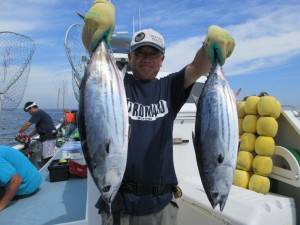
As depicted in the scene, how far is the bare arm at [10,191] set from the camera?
4.30m

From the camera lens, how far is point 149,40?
94.5 inches

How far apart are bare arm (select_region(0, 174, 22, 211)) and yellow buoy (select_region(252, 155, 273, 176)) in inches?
134

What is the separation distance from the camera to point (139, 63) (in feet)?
8.18

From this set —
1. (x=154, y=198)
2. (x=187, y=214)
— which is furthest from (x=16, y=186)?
(x=154, y=198)

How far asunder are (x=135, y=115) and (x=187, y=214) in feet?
7.52

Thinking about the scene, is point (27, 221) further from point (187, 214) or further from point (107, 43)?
point (107, 43)

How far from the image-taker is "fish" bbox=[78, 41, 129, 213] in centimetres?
172

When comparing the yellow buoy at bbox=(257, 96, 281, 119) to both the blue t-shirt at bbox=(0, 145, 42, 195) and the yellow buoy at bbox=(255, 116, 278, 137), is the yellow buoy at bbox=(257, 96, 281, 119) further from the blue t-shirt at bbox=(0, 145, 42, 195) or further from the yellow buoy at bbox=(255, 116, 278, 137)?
the blue t-shirt at bbox=(0, 145, 42, 195)

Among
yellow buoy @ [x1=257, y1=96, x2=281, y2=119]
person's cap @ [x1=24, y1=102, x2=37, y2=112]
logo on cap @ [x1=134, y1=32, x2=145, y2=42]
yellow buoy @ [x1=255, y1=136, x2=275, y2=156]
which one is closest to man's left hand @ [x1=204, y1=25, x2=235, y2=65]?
logo on cap @ [x1=134, y1=32, x2=145, y2=42]

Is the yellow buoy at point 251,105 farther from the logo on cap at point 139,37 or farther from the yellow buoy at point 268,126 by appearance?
the logo on cap at point 139,37

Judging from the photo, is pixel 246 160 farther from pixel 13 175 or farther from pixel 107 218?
pixel 13 175

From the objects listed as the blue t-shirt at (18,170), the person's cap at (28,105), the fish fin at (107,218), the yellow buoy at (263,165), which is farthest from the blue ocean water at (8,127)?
the yellow buoy at (263,165)

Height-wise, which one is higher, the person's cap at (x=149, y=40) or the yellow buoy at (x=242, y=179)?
the person's cap at (x=149, y=40)

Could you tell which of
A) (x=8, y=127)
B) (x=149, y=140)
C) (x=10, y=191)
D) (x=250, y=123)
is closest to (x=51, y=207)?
(x=10, y=191)
